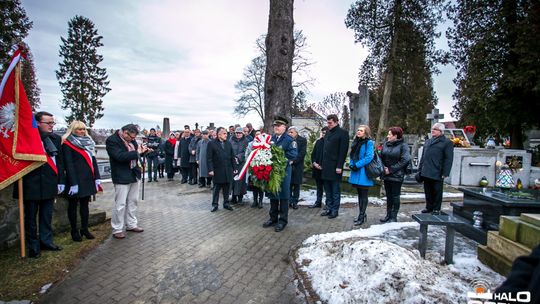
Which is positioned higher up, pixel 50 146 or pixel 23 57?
pixel 23 57

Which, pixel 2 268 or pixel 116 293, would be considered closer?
pixel 116 293

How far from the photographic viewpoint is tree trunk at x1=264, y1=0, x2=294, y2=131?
8.54m

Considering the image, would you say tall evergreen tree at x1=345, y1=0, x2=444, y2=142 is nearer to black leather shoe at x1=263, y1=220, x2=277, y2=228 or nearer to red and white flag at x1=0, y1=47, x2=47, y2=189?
black leather shoe at x1=263, y1=220, x2=277, y2=228

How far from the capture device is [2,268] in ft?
12.7

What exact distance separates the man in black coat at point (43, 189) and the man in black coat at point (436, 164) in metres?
6.99

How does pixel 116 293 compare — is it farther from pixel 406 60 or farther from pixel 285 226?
pixel 406 60

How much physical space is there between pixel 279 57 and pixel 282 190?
4562mm

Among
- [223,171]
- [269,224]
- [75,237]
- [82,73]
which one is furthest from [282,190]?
[82,73]

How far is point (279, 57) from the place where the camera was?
8.59 metres

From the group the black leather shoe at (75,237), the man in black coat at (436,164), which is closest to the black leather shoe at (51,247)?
the black leather shoe at (75,237)

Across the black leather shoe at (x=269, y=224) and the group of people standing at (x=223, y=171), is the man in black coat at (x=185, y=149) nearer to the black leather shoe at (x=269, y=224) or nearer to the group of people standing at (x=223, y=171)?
the group of people standing at (x=223, y=171)

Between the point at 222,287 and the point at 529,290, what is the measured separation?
2.99 m

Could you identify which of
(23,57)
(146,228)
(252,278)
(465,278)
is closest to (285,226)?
(252,278)

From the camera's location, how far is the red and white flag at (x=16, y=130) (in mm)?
4070
